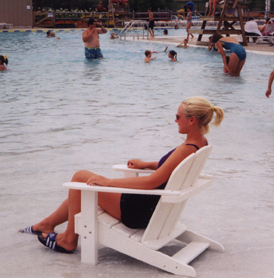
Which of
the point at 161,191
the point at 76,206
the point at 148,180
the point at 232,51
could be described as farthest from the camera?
the point at 232,51

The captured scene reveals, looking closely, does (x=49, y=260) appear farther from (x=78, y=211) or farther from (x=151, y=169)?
(x=151, y=169)

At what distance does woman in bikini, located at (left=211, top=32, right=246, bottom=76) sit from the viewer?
12539mm

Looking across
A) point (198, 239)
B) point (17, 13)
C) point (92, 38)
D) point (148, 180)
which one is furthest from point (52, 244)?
point (17, 13)

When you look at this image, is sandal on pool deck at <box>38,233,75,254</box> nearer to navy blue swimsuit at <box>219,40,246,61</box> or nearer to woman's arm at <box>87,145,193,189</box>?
woman's arm at <box>87,145,193,189</box>

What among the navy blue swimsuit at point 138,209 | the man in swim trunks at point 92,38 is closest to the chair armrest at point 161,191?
the navy blue swimsuit at point 138,209

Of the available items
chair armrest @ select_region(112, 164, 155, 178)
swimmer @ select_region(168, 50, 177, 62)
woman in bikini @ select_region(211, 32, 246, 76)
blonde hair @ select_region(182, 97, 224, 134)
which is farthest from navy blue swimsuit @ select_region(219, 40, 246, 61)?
blonde hair @ select_region(182, 97, 224, 134)

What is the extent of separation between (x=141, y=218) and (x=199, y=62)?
601 inches

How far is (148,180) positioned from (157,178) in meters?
0.06

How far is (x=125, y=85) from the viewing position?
40.4 feet

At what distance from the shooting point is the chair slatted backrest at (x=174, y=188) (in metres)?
2.63

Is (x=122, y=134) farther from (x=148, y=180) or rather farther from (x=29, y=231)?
(x=148, y=180)

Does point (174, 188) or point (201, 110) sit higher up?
point (201, 110)

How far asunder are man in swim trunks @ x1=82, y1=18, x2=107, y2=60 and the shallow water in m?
1.32

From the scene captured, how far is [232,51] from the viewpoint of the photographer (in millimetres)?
12617
